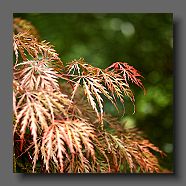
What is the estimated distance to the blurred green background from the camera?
2.24 meters

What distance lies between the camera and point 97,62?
2.36m

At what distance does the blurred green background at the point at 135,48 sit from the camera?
7.35ft

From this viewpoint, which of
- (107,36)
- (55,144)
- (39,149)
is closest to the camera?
(55,144)

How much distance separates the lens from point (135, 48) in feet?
8.16

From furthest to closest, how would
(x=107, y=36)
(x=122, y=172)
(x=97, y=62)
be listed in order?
(x=107, y=36), (x=97, y=62), (x=122, y=172)

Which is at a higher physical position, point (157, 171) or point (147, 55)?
point (147, 55)

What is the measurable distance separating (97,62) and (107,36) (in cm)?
23

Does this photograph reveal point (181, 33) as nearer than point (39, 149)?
No
